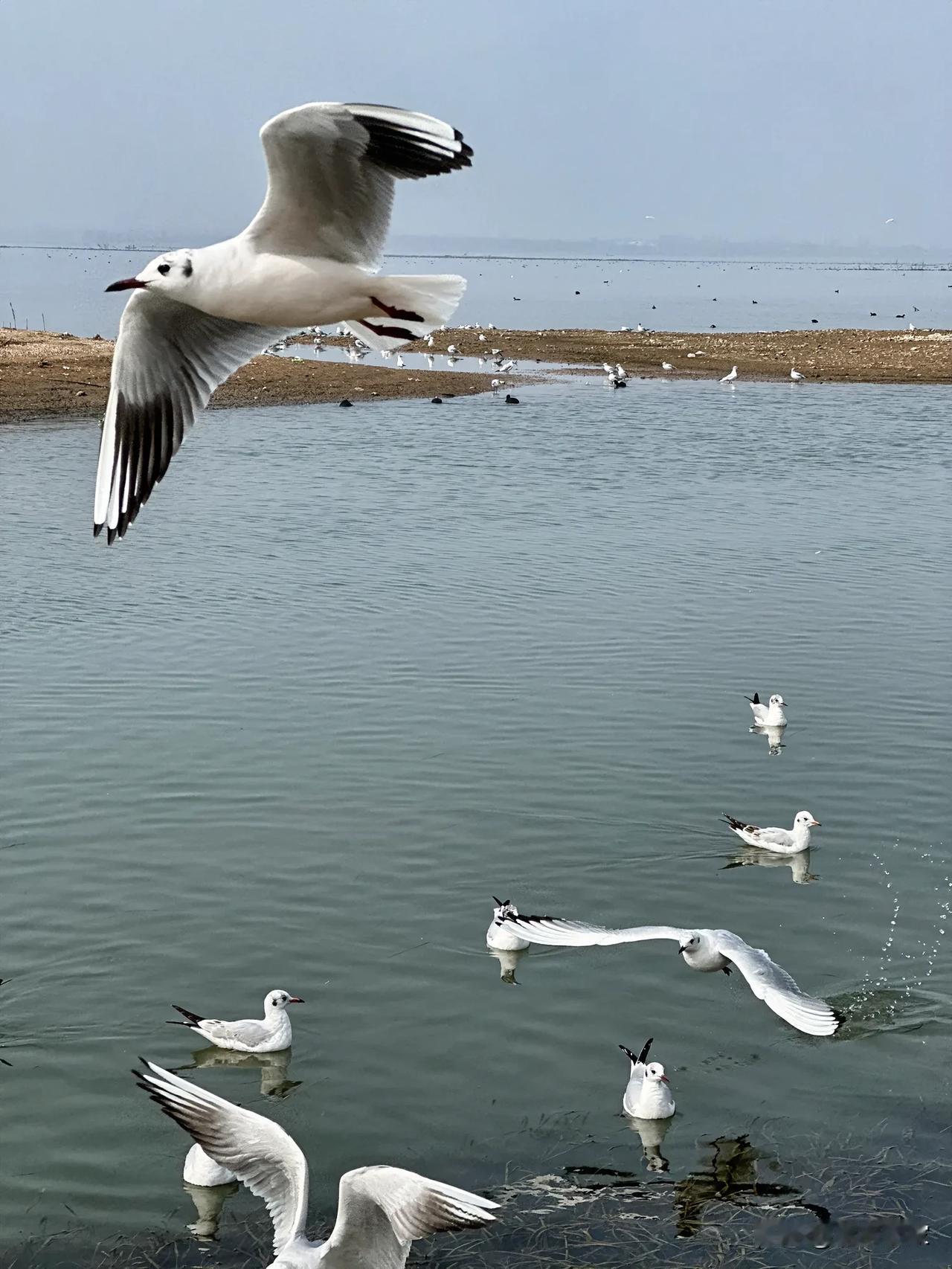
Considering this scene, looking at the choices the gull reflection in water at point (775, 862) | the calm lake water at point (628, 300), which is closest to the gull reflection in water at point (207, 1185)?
the gull reflection in water at point (775, 862)

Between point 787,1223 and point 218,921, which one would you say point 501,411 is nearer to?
point 218,921

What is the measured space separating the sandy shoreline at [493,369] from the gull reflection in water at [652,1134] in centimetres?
2449

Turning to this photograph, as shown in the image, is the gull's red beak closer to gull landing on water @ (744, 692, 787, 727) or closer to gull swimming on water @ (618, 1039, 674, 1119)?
gull swimming on water @ (618, 1039, 674, 1119)

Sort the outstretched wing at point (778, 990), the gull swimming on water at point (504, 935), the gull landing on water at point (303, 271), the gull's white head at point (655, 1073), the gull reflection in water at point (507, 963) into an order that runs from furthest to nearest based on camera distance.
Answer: the gull reflection in water at point (507, 963), the gull swimming on water at point (504, 935), the outstretched wing at point (778, 990), the gull's white head at point (655, 1073), the gull landing on water at point (303, 271)

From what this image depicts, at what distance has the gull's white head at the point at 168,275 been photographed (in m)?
6.28

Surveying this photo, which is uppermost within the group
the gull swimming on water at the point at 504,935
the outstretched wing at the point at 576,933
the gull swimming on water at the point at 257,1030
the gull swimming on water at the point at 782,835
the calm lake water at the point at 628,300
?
the calm lake water at the point at 628,300

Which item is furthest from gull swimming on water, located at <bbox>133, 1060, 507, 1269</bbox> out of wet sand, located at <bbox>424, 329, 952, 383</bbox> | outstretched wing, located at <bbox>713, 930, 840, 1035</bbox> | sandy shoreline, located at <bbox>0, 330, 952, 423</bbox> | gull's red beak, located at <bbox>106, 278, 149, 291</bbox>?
wet sand, located at <bbox>424, 329, 952, 383</bbox>

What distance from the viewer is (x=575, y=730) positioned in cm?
1342

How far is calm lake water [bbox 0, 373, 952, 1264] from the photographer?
8453mm

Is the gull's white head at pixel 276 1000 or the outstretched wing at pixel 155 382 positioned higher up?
the outstretched wing at pixel 155 382

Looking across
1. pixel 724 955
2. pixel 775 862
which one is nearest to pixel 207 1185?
pixel 724 955

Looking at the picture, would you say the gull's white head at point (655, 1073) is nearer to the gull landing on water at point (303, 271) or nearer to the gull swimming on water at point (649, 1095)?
the gull swimming on water at point (649, 1095)

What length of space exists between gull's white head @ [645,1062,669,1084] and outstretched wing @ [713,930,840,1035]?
0.83 m

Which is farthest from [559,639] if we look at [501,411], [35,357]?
[35,357]
